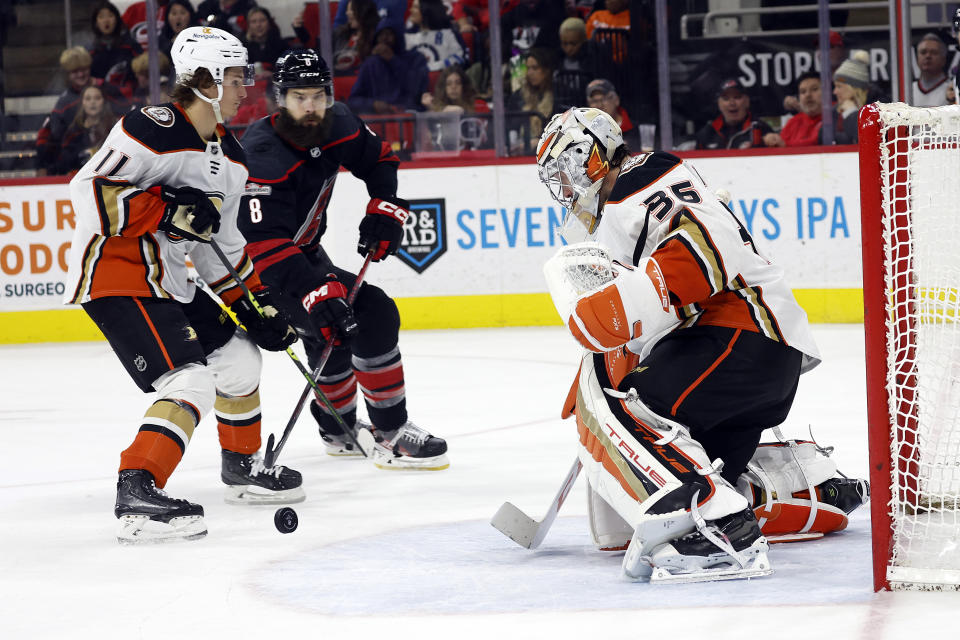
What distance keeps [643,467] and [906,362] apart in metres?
0.50

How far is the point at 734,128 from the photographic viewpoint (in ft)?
23.2

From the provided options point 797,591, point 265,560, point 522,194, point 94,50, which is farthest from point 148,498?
point 94,50

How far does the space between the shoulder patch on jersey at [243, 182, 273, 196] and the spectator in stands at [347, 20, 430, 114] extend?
3.54m

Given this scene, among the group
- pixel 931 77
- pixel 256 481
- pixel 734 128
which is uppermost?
pixel 931 77

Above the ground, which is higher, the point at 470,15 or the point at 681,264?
the point at 470,15


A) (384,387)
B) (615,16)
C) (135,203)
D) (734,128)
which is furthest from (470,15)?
(135,203)

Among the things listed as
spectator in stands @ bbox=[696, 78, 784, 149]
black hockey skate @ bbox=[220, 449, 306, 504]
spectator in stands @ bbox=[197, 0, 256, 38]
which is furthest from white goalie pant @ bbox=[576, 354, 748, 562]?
spectator in stands @ bbox=[197, 0, 256, 38]

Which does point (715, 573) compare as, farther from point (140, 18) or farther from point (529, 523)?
point (140, 18)

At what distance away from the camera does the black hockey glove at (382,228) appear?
13.5 feet

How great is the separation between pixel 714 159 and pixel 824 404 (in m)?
2.51

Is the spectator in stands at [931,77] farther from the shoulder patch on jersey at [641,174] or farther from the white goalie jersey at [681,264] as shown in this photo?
the shoulder patch on jersey at [641,174]

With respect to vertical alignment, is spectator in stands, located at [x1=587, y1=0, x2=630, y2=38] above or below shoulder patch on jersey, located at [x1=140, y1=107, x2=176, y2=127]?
above

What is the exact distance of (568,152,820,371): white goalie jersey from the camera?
2.53 m

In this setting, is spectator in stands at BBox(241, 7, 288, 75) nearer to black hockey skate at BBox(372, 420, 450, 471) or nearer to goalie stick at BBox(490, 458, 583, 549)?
black hockey skate at BBox(372, 420, 450, 471)
